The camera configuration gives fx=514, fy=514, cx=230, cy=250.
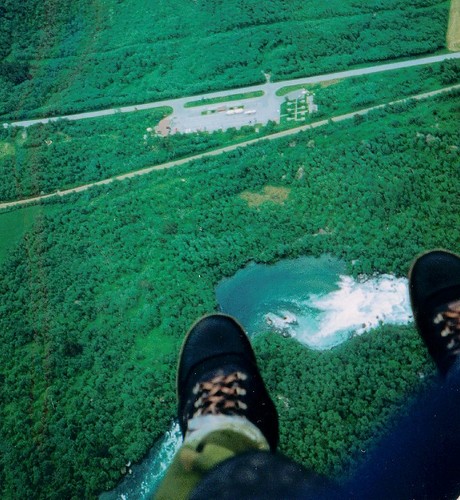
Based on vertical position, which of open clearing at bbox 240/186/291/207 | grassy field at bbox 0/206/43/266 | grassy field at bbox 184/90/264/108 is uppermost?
grassy field at bbox 184/90/264/108

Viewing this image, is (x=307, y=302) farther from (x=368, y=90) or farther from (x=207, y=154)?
(x=368, y=90)

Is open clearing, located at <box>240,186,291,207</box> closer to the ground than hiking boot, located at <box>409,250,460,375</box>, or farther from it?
closer to the ground

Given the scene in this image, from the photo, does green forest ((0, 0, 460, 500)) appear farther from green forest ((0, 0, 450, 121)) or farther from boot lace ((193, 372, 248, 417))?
boot lace ((193, 372, 248, 417))

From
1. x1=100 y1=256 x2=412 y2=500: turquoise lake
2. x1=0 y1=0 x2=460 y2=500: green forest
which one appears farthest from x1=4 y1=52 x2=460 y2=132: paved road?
x1=100 y1=256 x2=412 y2=500: turquoise lake

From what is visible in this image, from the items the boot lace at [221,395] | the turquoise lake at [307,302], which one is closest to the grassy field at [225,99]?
the turquoise lake at [307,302]

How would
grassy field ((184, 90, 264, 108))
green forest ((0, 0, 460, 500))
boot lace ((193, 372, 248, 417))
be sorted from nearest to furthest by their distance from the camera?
boot lace ((193, 372, 248, 417))
green forest ((0, 0, 460, 500))
grassy field ((184, 90, 264, 108))

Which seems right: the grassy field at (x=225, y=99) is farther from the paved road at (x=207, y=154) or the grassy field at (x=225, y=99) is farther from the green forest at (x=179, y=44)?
the paved road at (x=207, y=154)

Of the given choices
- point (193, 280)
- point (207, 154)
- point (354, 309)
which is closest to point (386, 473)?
point (354, 309)
